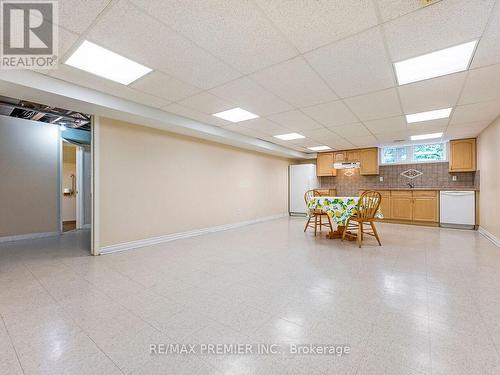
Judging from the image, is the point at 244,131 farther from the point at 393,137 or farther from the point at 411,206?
the point at 411,206

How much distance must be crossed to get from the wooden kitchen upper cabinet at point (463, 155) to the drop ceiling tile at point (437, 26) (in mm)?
5236

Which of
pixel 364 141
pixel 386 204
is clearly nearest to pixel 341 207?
pixel 364 141

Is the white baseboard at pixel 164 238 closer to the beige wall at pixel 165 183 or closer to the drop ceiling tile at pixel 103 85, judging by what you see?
the beige wall at pixel 165 183

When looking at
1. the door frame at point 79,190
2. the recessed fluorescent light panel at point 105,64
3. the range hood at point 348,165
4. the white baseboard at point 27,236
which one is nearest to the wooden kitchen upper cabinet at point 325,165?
the range hood at point 348,165

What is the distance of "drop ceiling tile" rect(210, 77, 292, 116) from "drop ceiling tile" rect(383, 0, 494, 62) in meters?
1.47

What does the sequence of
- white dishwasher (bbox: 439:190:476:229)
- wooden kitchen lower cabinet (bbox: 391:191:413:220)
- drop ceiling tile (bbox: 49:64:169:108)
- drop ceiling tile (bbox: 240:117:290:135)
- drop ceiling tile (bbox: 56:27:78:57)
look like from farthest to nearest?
wooden kitchen lower cabinet (bbox: 391:191:413:220)
white dishwasher (bbox: 439:190:476:229)
drop ceiling tile (bbox: 240:117:290:135)
drop ceiling tile (bbox: 49:64:169:108)
drop ceiling tile (bbox: 56:27:78:57)

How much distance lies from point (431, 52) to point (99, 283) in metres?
4.05

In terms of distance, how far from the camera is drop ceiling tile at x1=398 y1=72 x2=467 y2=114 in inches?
105

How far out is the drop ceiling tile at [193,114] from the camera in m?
3.62

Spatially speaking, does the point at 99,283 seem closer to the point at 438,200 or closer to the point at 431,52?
the point at 431,52

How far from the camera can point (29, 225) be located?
4.89 metres

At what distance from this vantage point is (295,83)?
275 centimetres
